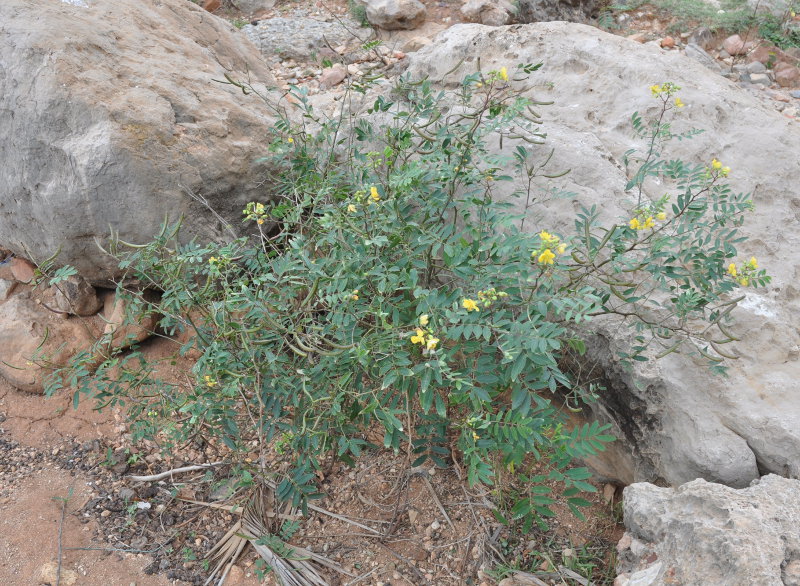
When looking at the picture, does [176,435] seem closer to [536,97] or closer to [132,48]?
[132,48]

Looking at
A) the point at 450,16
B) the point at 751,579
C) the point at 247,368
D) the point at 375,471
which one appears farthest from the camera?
the point at 450,16

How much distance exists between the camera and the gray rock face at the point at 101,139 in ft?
9.15

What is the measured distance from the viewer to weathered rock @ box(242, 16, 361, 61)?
19.7 ft

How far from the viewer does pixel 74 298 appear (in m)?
3.20

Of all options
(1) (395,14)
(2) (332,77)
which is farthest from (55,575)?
(1) (395,14)

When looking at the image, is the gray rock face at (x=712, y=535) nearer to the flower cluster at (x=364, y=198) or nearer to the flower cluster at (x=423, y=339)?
the flower cluster at (x=423, y=339)

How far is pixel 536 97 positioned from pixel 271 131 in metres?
1.31

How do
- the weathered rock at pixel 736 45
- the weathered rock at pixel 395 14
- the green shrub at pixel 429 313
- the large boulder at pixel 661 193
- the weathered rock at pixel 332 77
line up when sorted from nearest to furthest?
the green shrub at pixel 429 313
the large boulder at pixel 661 193
the weathered rock at pixel 332 77
the weathered rock at pixel 736 45
the weathered rock at pixel 395 14

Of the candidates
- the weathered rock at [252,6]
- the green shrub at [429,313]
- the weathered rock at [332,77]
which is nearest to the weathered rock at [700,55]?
the weathered rock at [332,77]

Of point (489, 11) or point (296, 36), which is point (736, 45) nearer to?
point (489, 11)

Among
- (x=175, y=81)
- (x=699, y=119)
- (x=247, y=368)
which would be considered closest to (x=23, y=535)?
(x=247, y=368)

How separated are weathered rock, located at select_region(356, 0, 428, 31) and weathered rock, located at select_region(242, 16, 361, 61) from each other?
8.3 inches

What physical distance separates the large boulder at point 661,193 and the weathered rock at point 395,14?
2.84m

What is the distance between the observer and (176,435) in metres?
2.47
